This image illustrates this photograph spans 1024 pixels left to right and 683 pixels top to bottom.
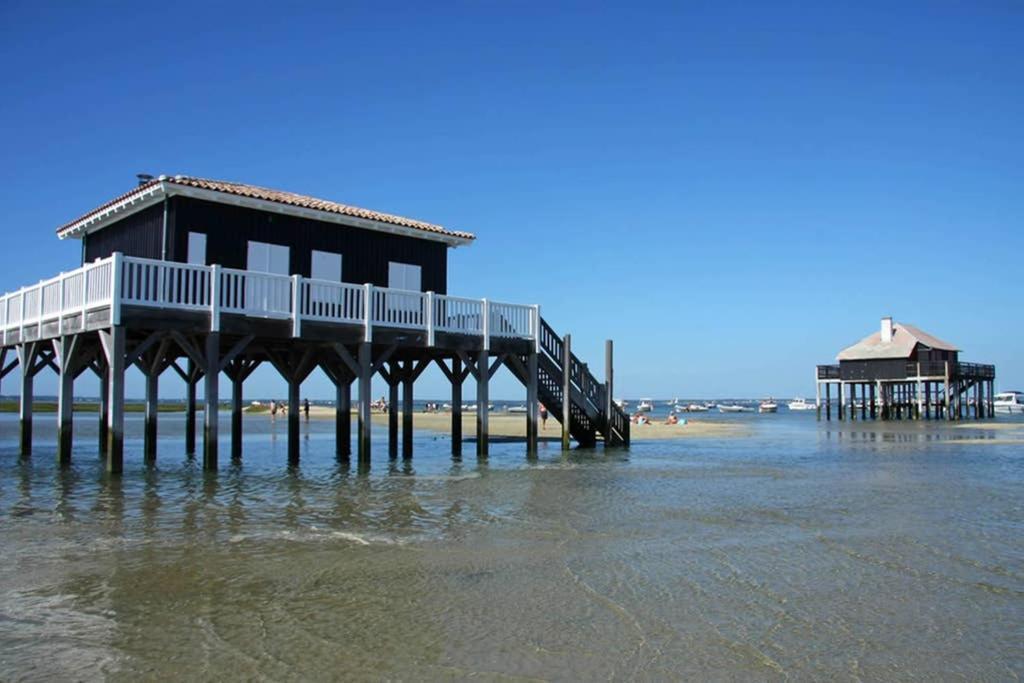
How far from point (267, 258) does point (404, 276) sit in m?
4.36

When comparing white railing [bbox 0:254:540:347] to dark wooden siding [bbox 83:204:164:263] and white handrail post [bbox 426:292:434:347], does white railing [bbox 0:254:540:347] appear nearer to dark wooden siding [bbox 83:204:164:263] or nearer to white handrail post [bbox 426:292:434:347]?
white handrail post [bbox 426:292:434:347]

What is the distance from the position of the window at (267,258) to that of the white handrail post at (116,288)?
4.65 metres

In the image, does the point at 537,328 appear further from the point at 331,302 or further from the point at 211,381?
the point at 211,381

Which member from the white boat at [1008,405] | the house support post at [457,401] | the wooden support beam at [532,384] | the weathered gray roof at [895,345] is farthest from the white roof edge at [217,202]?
the white boat at [1008,405]

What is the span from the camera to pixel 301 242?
22.2 m

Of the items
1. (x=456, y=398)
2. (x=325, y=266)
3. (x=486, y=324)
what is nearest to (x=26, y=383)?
(x=325, y=266)

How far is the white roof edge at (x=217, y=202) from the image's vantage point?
64.7 feet

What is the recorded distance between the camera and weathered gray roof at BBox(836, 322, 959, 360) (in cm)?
6531

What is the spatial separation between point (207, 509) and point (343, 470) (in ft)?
23.8

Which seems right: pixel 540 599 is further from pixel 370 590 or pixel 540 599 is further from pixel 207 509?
pixel 207 509

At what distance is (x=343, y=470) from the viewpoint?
21.1 metres

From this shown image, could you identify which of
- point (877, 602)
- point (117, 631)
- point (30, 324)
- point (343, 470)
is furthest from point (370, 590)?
point (30, 324)

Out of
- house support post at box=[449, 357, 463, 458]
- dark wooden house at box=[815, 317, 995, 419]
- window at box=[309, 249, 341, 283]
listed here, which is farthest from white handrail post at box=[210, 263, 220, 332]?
dark wooden house at box=[815, 317, 995, 419]

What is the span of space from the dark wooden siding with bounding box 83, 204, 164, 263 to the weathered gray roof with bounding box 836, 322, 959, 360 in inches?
2329
